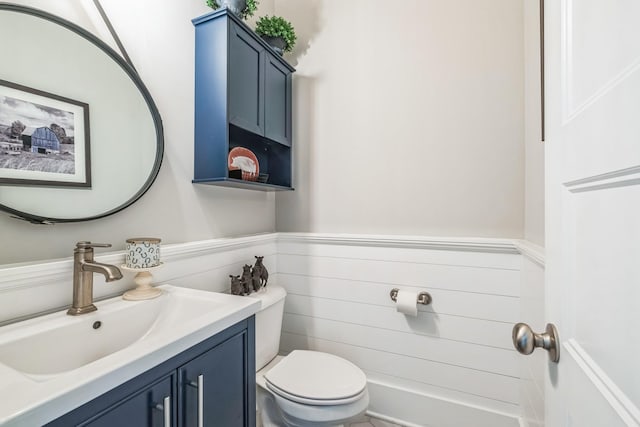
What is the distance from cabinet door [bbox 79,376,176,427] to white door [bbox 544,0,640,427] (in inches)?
31.8

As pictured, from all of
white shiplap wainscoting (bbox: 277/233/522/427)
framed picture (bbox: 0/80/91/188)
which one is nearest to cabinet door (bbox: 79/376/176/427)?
framed picture (bbox: 0/80/91/188)

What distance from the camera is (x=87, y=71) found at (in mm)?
996

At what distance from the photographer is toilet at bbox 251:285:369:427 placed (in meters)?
1.19

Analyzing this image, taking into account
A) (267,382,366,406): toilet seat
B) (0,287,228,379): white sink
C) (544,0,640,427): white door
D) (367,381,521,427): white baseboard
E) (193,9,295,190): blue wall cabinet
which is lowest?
(367,381,521,427): white baseboard

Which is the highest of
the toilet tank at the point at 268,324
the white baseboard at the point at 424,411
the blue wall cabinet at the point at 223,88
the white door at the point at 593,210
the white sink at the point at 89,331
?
the blue wall cabinet at the point at 223,88

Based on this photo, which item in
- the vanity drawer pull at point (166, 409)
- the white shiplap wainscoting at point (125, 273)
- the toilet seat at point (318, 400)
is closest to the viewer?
the vanity drawer pull at point (166, 409)

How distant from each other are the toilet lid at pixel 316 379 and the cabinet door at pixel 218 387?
1.02 feet

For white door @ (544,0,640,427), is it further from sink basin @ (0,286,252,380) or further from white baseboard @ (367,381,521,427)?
white baseboard @ (367,381,521,427)

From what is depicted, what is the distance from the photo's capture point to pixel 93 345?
84cm

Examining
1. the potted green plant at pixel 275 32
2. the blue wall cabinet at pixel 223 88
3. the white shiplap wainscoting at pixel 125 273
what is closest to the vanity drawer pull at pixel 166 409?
the white shiplap wainscoting at pixel 125 273

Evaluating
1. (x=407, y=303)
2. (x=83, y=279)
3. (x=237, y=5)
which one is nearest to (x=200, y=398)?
(x=83, y=279)

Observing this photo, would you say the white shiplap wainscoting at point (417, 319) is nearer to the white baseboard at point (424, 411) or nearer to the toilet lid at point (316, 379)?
the white baseboard at point (424, 411)

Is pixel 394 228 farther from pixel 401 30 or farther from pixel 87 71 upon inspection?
pixel 87 71

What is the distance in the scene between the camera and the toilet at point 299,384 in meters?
1.19
